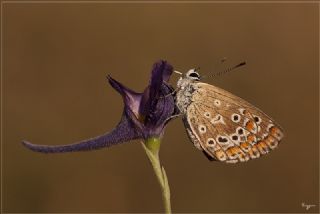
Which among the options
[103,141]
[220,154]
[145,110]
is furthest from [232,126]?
[103,141]

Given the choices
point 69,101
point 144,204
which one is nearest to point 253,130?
point 144,204

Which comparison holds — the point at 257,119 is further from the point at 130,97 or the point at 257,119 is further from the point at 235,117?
the point at 130,97

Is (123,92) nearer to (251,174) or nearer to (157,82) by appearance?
(157,82)

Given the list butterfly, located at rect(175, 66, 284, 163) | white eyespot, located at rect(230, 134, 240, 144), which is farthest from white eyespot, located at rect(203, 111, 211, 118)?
white eyespot, located at rect(230, 134, 240, 144)

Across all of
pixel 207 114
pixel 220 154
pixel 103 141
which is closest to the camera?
pixel 103 141

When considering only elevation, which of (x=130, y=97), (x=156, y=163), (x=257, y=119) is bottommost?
(x=156, y=163)

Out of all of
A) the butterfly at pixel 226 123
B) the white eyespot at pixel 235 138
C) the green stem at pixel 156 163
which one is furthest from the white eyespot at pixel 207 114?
the green stem at pixel 156 163
